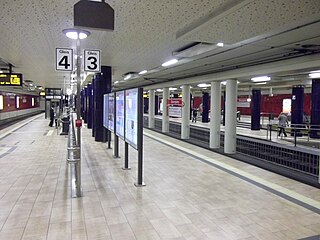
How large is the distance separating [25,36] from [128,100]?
2097mm

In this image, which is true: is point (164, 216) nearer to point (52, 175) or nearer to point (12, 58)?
point (52, 175)

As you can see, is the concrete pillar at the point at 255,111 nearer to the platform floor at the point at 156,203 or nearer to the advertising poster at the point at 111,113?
the platform floor at the point at 156,203

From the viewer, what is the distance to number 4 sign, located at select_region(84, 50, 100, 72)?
5330mm

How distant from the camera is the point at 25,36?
4.94 metres

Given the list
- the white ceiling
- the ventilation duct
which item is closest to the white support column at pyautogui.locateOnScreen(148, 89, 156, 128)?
the white ceiling

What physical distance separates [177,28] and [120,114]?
2.74m

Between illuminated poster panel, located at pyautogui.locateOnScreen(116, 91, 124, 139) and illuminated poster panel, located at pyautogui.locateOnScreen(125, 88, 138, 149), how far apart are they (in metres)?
0.46

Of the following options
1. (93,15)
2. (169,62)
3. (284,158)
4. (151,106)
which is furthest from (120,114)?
(151,106)

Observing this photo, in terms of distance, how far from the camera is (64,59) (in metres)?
4.88

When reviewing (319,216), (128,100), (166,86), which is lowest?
(319,216)

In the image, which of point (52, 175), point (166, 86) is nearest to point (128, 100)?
point (52, 175)

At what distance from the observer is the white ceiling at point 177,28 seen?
120 inches

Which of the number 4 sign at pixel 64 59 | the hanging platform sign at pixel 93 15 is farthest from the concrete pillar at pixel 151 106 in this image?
the hanging platform sign at pixel 93 15

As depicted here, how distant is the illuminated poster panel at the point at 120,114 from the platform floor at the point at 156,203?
0.83m
